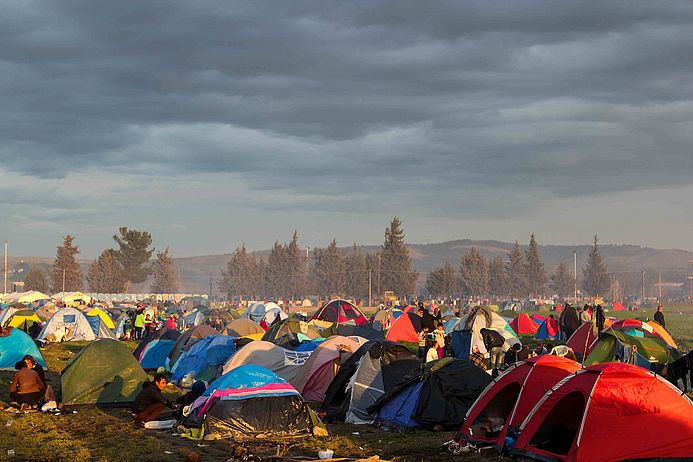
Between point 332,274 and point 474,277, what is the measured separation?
98.1ft

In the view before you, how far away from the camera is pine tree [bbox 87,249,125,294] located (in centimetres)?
14012

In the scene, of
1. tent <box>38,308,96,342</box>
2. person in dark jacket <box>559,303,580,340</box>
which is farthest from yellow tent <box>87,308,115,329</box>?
person in dark jacket <box>559,303,580,340</box>

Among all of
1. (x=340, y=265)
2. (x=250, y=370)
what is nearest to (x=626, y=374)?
(x=250, y=370)

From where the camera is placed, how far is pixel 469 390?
15609mm

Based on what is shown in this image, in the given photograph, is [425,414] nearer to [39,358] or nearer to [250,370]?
[250,370]

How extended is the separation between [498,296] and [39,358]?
6138 inches

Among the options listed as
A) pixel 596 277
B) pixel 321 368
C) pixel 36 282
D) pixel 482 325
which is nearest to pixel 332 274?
pixel 36 282

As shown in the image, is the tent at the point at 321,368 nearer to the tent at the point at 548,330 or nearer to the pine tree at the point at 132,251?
the tent at the point at 548,330

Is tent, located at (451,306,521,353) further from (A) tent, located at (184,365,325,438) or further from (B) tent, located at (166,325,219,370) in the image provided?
(A) tent, located at (184,365,325,438)

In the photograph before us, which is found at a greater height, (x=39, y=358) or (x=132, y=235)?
(x=132, y=235)

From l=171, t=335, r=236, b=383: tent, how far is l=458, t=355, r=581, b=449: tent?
33.4 feet

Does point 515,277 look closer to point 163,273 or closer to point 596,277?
point 596,277

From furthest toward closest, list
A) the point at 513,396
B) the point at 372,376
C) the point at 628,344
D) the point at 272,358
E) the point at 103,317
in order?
the point at 103,317, the point at 628,344, the point at 272,358, the point at 372,376, the point at 513,396

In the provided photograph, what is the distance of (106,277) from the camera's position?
140 metres
